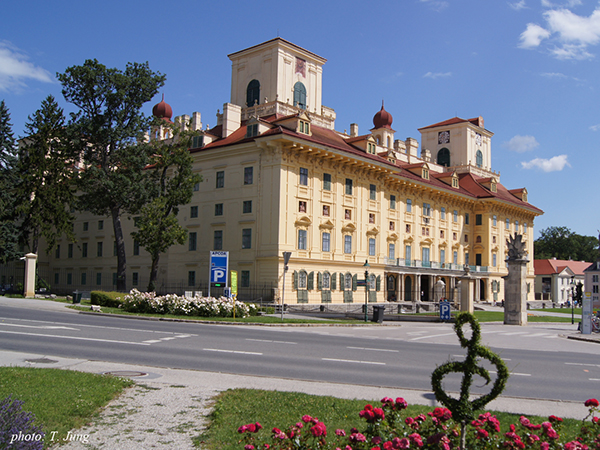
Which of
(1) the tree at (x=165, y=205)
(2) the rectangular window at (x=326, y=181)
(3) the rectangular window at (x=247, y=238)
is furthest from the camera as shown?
(2) the rectangular window at (x=326, y=181)

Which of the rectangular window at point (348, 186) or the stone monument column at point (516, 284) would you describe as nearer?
the stone monument column at point (516, 284)

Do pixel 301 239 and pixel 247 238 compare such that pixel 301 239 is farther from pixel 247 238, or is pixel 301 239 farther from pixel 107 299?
pixel 107 299

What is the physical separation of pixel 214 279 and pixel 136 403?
21.1 m

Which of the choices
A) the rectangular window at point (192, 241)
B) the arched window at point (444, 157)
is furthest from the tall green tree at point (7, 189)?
the arched window at point (444, 157)

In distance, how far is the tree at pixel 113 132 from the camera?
140 ft

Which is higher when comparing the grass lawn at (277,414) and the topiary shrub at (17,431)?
the topiary shrub at (17,431)

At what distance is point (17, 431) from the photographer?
5434 mm

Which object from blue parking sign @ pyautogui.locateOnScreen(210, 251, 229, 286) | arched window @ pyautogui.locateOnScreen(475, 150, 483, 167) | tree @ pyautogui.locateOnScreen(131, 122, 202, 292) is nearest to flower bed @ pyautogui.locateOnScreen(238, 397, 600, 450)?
blue parking sign @ pyautogui.locateOnScreen(210, 251, 229, 286)

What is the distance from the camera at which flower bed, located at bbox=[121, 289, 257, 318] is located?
1131 inches

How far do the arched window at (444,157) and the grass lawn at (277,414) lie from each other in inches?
2845

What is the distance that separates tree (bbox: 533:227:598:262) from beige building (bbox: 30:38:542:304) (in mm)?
75875

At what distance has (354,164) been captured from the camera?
4938 cm

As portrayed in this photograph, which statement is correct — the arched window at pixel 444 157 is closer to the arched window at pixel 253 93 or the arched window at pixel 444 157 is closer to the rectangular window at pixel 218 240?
the arched window at pixel 253 93

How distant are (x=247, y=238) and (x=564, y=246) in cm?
11553
